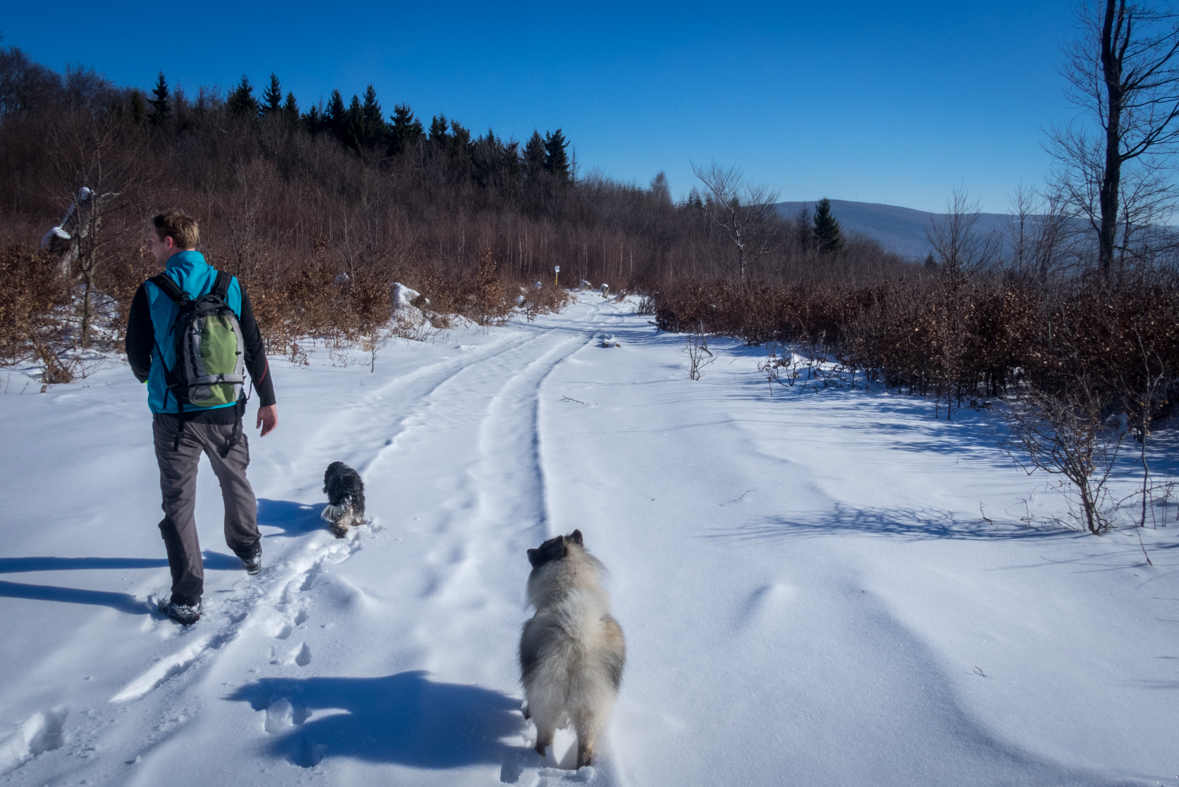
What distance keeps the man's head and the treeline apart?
6618 millimetres

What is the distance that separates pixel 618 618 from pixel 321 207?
110 ft

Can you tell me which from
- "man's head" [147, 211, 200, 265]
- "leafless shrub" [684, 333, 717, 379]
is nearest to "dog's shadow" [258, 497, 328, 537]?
"man's head" [147, 211, 200, 265]

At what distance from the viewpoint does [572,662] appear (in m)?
1.79

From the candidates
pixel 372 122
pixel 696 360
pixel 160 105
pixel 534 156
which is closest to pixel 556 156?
pixel 534 156

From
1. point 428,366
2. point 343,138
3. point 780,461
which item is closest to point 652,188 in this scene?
point 343,138

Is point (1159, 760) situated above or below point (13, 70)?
below

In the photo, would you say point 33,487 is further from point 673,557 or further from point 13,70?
point 13,70

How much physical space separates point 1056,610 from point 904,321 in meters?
6.37

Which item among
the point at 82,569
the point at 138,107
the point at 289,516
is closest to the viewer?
the point at 82,569

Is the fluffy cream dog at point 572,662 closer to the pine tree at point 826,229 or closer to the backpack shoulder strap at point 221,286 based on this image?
the backpack shoulder strap at point 221,286

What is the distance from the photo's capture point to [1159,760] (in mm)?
1835

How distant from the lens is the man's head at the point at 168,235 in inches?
104

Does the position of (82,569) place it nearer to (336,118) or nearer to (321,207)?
(321,207)

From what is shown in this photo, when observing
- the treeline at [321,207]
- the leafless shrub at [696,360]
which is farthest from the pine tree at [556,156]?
the leafless shrub at [696,360]
